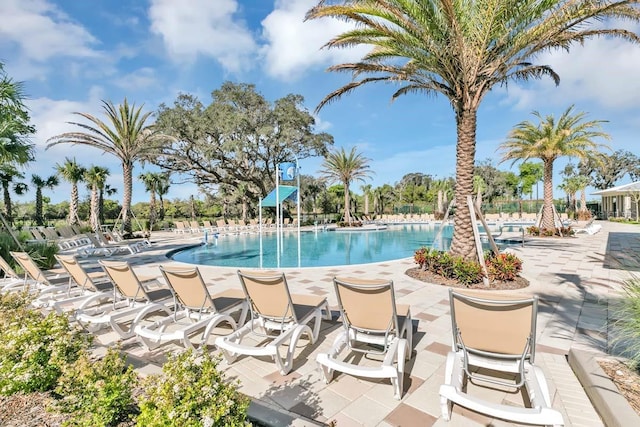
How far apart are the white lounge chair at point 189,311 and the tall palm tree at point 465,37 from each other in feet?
17.9

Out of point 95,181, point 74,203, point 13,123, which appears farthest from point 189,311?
point 74,203

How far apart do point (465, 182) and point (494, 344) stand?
18.0 feet

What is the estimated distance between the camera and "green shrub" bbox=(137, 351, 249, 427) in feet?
5.38

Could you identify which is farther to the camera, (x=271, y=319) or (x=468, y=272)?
(x=468, y=272)

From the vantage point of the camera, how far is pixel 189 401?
172 cm

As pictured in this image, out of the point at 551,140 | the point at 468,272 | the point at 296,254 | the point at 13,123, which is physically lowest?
the point at 296,254

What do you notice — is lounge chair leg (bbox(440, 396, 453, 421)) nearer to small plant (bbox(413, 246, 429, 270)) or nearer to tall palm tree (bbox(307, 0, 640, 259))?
tall palm tree (bbox(307, 0, 640, 259))

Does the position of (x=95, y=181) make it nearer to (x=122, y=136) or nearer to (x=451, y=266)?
(x=122, y=136)

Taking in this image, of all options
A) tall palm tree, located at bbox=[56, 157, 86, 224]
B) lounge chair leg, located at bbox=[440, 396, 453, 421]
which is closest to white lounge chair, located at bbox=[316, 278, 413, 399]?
lounge chair leg, located at bbox=[440, 396, 453, 421]

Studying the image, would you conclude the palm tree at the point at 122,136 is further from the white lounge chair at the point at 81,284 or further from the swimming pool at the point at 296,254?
the white lounge chair at the point at 81,284

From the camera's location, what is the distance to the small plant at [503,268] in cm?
697

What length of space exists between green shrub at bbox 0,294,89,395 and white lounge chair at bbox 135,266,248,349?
2.88 feet

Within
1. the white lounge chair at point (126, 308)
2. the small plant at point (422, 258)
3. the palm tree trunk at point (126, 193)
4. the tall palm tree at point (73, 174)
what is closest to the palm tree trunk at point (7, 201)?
the tall palm tree at point (73, 174)

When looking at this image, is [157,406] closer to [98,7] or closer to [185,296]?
[185,296]
